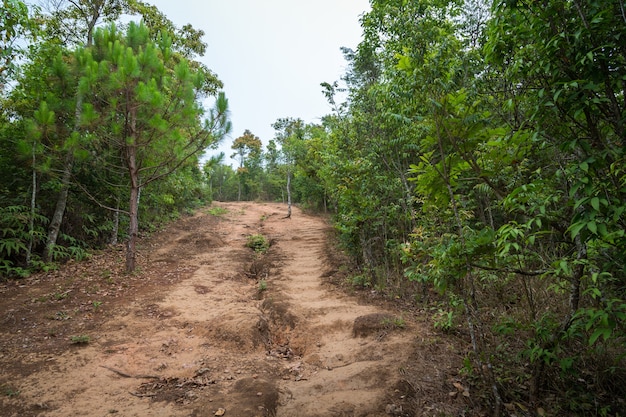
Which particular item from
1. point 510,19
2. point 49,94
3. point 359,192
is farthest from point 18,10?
point 359,192

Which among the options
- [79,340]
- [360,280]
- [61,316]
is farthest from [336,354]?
[61,316]

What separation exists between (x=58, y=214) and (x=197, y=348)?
240 inches

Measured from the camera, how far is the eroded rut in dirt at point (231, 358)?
332 centimetres

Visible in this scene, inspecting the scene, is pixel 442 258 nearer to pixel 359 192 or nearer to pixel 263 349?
pixel 263 349

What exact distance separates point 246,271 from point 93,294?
13.1 feet

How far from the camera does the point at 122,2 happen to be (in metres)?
9.87

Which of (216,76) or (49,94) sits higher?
(216,76)

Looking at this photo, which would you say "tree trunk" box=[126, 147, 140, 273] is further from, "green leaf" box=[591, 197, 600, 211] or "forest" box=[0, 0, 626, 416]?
"green leaf" box=[591, 197, 600, 211]

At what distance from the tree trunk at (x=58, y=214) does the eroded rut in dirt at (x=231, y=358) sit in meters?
3.22

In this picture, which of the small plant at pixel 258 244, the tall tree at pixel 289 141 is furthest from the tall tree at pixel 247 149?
the small plant at pixel 258 244

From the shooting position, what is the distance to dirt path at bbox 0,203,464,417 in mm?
3352

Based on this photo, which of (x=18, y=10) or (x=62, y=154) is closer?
(x=18, y=10)

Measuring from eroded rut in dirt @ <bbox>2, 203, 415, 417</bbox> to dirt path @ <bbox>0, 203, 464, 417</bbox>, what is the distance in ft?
0.06

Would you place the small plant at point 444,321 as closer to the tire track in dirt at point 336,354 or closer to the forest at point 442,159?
the forest at point 442,159
